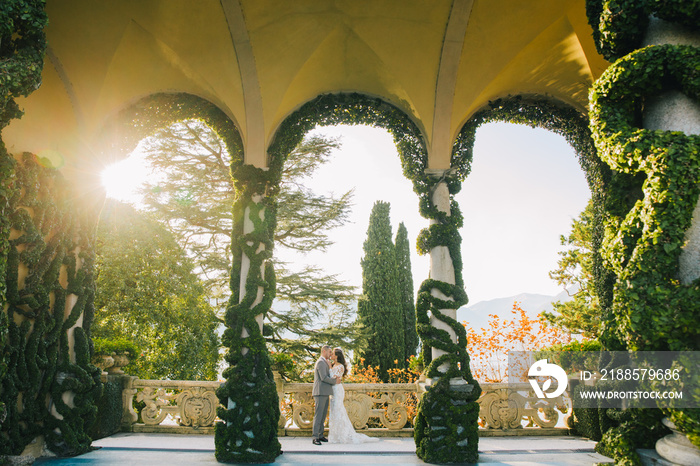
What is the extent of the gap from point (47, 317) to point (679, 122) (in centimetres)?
743

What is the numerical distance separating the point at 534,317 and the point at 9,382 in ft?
35.1

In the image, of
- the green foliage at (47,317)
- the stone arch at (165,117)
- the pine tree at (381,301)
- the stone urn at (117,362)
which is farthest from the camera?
the pine tree at (381,301)

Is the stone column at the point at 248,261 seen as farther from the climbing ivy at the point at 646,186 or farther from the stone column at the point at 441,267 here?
the climbing ivy at the point at 646,186

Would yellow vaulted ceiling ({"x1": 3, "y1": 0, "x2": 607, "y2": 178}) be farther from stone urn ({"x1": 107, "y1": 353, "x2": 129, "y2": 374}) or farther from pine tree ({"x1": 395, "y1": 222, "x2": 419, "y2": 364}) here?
pine tree ({"x1": 395, "y1": 222, "x2": 419, "y2": 364})

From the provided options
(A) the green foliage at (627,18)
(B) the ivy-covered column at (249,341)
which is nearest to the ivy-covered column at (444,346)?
(B) the ivy-covered column at (249,341)

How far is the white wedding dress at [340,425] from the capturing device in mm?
6215

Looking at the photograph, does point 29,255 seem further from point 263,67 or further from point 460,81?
point 460,81

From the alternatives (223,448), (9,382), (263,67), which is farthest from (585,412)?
(9,382)

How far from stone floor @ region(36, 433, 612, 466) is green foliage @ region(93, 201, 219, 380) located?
277 centimetres

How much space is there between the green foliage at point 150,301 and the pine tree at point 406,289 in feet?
22.7

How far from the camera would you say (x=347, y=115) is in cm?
698

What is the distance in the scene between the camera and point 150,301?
930 centimetres

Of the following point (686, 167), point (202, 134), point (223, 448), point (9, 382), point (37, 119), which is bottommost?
point (223, 448)

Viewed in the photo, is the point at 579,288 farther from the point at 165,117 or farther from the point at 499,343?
the point at 165,117
